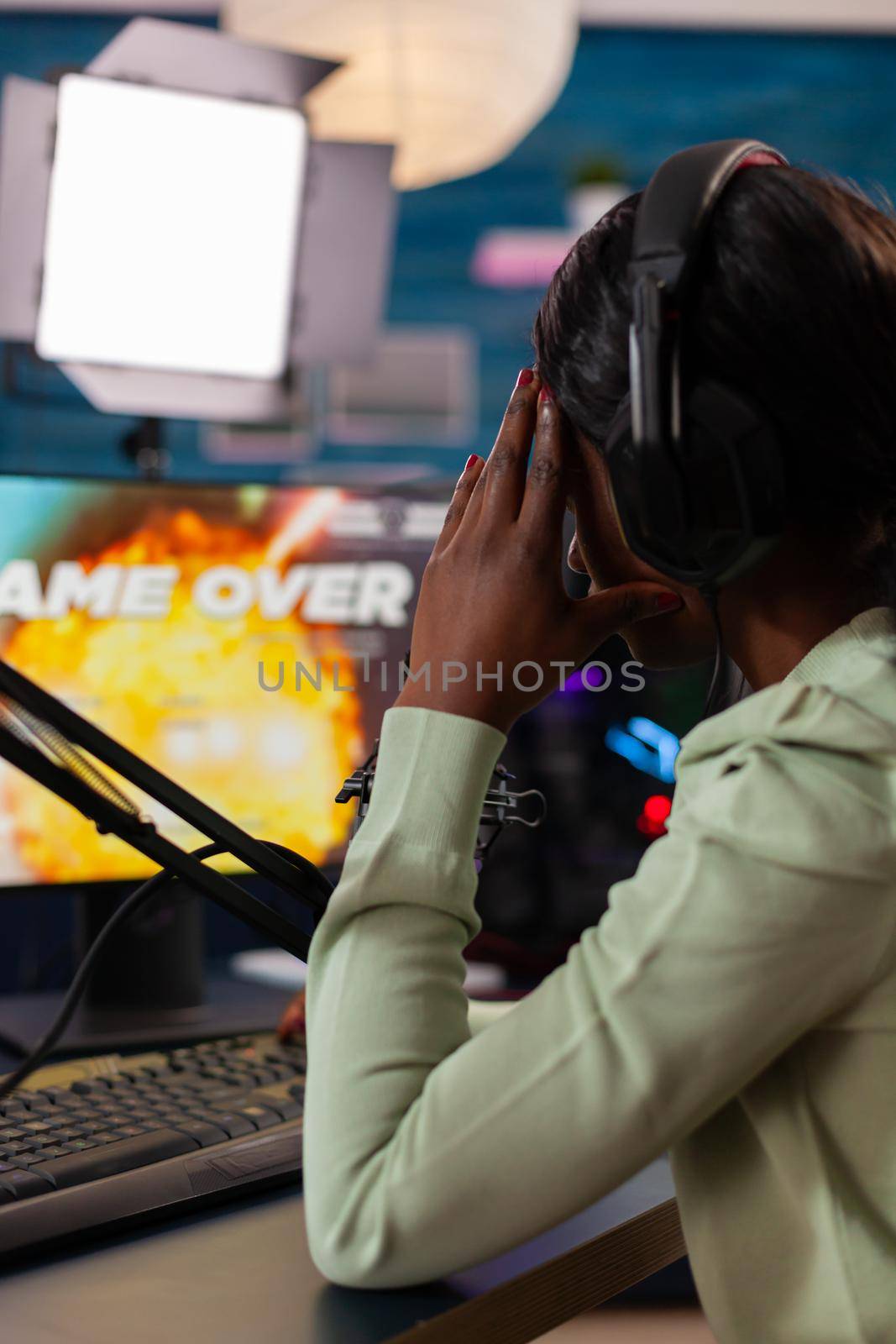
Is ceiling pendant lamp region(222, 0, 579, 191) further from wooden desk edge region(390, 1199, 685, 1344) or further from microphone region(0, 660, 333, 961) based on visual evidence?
wooden desk edge region(390, 1199, 685, 1344)

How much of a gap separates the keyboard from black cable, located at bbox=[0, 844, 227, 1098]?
0.22 feet

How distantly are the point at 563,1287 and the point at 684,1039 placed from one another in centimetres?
18

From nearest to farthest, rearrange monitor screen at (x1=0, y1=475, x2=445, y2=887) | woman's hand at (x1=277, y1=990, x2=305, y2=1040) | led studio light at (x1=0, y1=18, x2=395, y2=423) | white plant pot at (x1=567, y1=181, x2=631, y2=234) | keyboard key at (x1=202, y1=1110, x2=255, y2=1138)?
keyboard key at (x1=202, y1=1110, x2=255, y2=1138)
woman's hand at (x1=277, y1=990, x2=305, y2=1040)
monitor screen at (x1=0, y1=475, x2=445, y2=887)
led studio light at (x1=0, y1=18, x2=395, y2=423)
white plant pot at (x1=567, y1=181, x2=631, y2=234)

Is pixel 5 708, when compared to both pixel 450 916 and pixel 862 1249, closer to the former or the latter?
pixel 450 916

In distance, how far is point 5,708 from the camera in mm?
601

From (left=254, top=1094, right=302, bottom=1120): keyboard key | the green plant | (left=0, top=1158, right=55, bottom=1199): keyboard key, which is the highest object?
the green plant

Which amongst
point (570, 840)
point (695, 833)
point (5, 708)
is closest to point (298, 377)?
point (570, 840)

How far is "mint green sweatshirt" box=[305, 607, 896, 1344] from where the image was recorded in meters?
0.49

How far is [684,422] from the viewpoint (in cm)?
55

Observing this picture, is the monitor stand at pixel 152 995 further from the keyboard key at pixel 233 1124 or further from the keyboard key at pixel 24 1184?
the keyboard key at pixel 24 1184

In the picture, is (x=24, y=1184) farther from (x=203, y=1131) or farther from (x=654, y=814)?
(x=654, y=814)

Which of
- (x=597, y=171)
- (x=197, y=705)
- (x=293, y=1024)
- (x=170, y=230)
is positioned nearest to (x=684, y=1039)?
(x=293, y=1024)

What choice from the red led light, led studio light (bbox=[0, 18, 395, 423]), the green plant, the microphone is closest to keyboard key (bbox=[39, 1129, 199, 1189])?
the microphone

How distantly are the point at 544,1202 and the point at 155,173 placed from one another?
1018 mm
